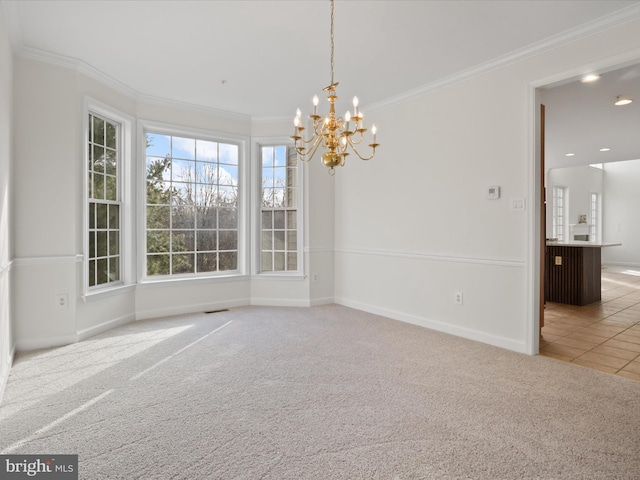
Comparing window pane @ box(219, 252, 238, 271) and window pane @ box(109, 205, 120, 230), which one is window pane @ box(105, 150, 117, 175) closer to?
window pane @ box(109, 205, 120, 230)

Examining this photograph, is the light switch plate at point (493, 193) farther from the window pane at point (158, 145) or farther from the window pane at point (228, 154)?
the window pane at point (158, 145)

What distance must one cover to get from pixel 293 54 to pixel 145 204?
2.57 meters

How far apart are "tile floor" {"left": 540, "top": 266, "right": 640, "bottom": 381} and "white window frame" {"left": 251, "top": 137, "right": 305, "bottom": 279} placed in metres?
3.13

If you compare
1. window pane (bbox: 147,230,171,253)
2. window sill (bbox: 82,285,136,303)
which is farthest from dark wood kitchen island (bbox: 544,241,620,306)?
window sill (bbox: 82,285,136,303)

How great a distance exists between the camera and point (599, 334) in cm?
404

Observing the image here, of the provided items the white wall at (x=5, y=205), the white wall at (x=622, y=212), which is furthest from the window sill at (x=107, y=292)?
the white wall at (x=622, y=212)

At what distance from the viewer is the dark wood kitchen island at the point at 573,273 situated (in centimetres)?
554

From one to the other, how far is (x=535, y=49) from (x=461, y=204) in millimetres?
1498

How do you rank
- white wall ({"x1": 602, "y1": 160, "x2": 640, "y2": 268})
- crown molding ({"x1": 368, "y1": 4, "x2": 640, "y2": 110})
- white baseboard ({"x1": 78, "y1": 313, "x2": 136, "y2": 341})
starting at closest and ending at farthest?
1. crown molding ({"x1": 368, "y1": 4, "x2": 640, "y2": 110})
2. white baseboard ({"x1": 78, "y1": 313, "x2": 136, "y2": 341})
3. white wall ({"x1": 602, "y1": 160, "x2": 640, "y2": 268})

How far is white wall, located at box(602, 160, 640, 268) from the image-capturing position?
1052cm

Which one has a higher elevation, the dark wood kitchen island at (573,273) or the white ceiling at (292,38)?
the white ceiling at (292,38)

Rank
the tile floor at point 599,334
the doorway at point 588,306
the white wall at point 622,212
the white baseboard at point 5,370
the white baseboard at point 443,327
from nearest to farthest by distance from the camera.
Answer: the white baseboard at point 5,370 → the tile floor at point 599,334 → the doorway at point 588,306 → the white baseboard at point 443,327 → the white wall at point 622,212

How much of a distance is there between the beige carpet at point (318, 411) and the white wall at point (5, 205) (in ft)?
0.74

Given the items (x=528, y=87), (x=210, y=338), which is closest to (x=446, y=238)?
(x=528, y=87)
